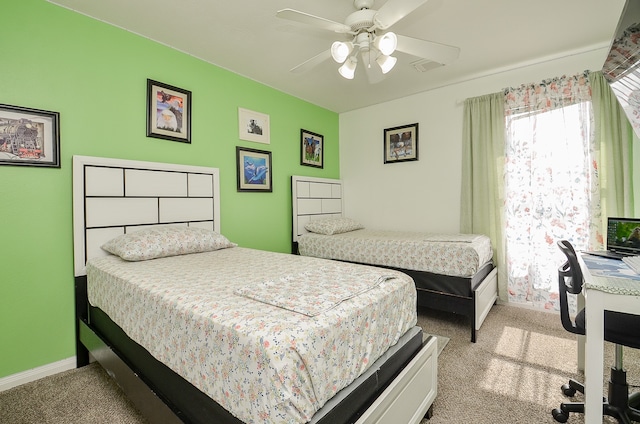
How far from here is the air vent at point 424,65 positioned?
292 centimetres

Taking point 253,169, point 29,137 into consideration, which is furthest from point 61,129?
point 253,169

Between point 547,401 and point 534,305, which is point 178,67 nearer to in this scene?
point 547,401

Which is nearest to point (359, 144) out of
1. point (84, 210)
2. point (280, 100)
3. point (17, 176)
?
point (280, 100)

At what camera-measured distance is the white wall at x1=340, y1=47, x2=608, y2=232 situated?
10.8ft

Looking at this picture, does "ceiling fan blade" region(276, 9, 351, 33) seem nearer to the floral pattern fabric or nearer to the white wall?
the floral pattern fabric

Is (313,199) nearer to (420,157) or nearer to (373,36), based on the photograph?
(420,157)

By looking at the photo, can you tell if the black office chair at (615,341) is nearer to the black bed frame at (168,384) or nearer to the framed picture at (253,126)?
the black bed frame at (168,384)

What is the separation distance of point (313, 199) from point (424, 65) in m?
2.08

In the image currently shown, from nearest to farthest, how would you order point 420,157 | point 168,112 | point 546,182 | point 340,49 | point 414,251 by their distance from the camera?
point 340,49, point 168,112, point 414,251, point 546,182, point 420,157

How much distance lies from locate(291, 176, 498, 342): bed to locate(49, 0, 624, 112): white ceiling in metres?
1.53

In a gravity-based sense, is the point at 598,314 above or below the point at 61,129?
below

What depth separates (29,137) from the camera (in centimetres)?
192

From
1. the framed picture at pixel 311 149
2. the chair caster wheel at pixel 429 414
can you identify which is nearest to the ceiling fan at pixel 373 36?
the framed picture at pixel 311 149

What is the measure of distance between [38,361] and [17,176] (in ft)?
4.15
